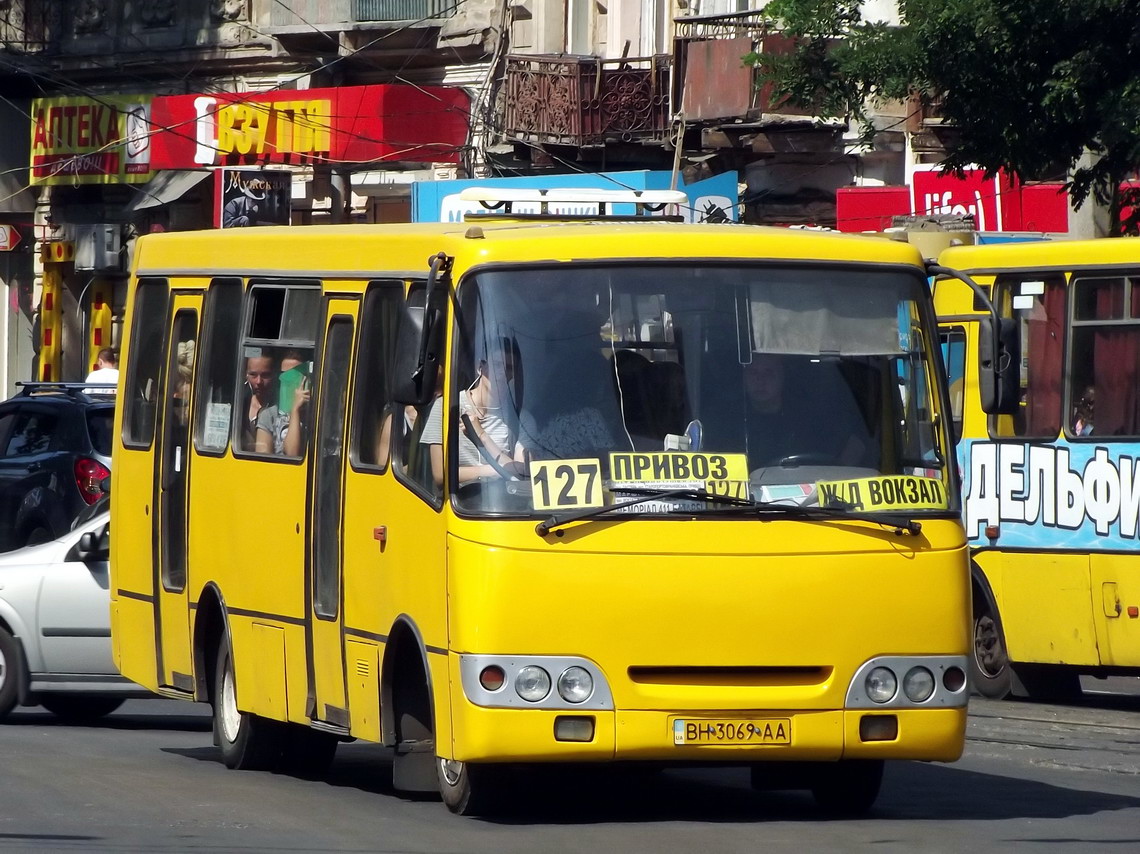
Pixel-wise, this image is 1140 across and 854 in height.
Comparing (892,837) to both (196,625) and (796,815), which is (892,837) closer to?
Result: (796,815)

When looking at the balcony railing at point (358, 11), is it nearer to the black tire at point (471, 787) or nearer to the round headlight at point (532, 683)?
the black tire at point (471, 787)

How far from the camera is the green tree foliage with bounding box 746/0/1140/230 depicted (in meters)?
17.5

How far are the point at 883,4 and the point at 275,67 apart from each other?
11688mm

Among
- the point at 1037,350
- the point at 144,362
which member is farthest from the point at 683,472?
the point at 1037,350

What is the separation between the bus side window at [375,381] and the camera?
961 cm

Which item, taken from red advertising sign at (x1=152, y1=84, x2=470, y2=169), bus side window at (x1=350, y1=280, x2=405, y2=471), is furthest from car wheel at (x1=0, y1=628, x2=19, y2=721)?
red advertising sign at (x1=152, y1=84, x2=470, y2=169)

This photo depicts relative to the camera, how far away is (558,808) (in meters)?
9.62

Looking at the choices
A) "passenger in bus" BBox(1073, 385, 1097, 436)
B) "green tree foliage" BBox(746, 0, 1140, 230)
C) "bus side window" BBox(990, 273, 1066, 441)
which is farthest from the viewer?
"green tree foliage" BBox(746, 0, 1140, 230)

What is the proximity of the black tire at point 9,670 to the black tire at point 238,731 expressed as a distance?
2.44 meters

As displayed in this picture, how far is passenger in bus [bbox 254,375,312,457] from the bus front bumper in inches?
84.0

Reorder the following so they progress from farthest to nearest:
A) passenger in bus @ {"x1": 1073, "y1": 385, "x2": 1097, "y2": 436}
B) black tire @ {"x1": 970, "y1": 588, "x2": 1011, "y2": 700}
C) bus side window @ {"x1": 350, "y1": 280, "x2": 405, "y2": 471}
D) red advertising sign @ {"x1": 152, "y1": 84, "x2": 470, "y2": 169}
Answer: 1. red advertising sign @ {"x1": 152, "y1": 84, "x2": 470, "y2": 169}
2. black tire @ {"x1": 970, "y1": 588, "x2": 1011, "y2": 700}
3. passenger in bus @ {"x1": 1073, "y1": 385, "x2": 1097, "y2": 436}
4. bus side window @ {"x1": 350, "y1": 280, "x2": 405, "y2": 471}

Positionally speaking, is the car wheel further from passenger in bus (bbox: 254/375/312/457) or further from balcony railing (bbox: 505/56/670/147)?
balcony railing (bbox: 505/56/670/147)

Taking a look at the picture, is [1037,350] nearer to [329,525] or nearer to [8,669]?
[329,525]

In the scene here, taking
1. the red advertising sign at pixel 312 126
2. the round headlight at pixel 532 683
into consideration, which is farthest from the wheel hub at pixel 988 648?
the red advertising sign at pixel 312 126
